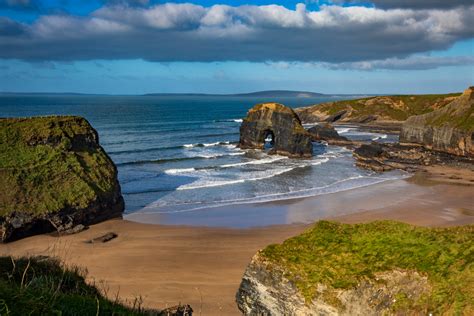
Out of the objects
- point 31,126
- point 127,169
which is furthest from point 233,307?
point 127,169

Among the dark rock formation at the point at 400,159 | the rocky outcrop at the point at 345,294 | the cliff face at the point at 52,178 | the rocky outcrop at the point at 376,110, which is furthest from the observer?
the rocky outcrop at the point at 376,110

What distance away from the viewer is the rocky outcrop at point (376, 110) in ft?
345

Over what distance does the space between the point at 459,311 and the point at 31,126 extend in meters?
27.0

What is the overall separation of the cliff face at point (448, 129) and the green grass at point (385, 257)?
4789cm

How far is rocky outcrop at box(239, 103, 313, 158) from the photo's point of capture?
54.6m

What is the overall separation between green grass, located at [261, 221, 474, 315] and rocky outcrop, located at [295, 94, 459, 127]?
98.0 meters

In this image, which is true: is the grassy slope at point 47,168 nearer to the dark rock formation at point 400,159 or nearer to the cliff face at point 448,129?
the dark rock formation at point 400,159

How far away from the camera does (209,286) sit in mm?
17188

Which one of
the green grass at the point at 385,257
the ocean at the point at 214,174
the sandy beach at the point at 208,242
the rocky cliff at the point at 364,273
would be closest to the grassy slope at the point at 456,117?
the ocean at the point at 214,174

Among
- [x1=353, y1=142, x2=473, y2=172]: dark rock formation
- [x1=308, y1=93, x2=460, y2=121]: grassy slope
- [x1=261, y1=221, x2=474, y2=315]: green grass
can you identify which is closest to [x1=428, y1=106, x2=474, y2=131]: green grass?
[x1=353, y1=142, x2=473, y2=172]: dark rock formation

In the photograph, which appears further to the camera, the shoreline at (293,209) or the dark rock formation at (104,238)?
the shoreline at (293,209)

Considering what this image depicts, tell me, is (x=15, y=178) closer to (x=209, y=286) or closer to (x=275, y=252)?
(x=209, y=286)

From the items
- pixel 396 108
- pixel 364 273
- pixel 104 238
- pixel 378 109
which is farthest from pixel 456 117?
pixel 378 109

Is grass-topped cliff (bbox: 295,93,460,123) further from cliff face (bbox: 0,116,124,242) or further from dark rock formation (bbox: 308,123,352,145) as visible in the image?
cliff face (bbox: 0,116,124,242)
